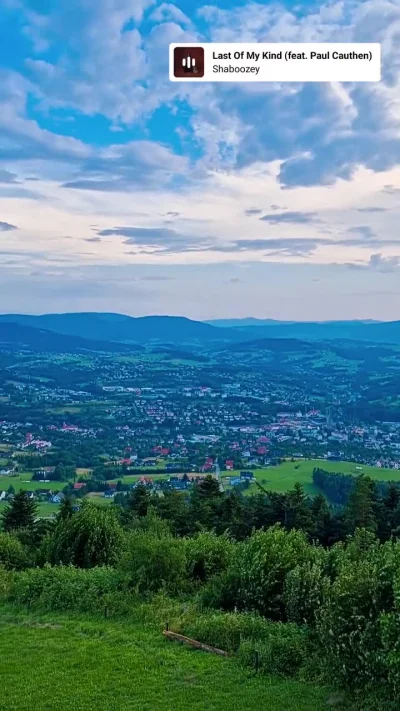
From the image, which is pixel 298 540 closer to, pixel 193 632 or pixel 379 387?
pixel 193 632

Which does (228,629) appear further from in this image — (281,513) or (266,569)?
(281,513)

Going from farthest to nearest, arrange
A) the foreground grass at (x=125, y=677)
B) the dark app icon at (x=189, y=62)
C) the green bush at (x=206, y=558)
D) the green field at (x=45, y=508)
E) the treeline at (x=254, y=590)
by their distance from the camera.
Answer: the green field at (x=45, y=508)
the green bush at (x=206, y=558)
the foreground grass at (x=125, y=677)
the treeline at (x=254, y=590)
the dark app icon at (x=189, y=62)

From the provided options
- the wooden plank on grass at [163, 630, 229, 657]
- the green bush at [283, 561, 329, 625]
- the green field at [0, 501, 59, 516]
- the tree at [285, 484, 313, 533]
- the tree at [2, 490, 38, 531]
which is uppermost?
the green bush at [283, 561, 329, 625]

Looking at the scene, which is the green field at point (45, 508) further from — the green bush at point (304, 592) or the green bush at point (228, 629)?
the green bush at point (304, 592)

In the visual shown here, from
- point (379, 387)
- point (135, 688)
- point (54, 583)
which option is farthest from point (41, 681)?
point (379, 387)

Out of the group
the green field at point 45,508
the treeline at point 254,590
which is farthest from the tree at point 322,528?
the green field at point 45,508

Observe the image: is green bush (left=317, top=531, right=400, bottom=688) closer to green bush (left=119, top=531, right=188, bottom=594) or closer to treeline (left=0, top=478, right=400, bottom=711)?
treeline (left=0, top=478, right=400, bottom=711)

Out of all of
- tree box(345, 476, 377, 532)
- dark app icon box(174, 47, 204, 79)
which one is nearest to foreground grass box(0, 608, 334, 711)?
dark app icon box(174, 47, 204, 79)
